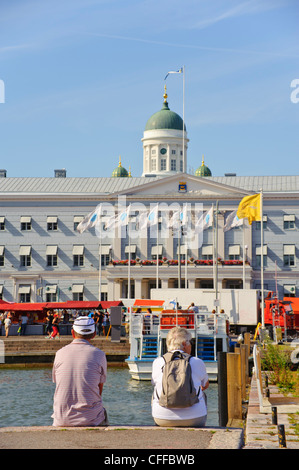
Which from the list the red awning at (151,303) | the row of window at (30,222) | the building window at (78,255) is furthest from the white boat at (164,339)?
the row of window at (30,222)

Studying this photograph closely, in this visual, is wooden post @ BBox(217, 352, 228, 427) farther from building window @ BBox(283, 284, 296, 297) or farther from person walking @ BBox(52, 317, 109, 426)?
building window @ BBox(283, 284, 296, 297)

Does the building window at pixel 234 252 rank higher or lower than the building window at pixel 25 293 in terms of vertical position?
higher

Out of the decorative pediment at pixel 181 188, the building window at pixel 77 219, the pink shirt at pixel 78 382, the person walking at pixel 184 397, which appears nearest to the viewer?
the person walking at pixel 184 397

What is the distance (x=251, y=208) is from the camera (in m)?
57.7

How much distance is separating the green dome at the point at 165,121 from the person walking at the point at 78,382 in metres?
121

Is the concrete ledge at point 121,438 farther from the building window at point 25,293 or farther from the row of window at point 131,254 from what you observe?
the building window at point 25,293

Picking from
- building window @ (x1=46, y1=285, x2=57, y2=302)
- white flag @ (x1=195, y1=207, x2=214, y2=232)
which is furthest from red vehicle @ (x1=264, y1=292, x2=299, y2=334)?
building window @ (x1=46, y1=285, x2=57, y2=302)

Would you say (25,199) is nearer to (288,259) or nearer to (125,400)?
(288,259)

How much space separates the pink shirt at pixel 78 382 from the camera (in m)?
10.8

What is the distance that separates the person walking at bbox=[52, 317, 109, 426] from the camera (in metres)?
10.8

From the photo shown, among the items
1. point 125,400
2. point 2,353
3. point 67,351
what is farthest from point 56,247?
point 67,351

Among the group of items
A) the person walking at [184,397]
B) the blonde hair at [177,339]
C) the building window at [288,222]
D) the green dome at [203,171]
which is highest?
the green dome at [203,171]

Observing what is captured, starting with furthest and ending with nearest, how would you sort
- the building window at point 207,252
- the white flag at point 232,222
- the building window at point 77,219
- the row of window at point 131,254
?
the building window at point 77,219 → the row of window at point 131,254 → the building window at point 207,252 → the white flag at point 232,222

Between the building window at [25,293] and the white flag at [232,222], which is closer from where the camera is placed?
the white flag at [232,222]
